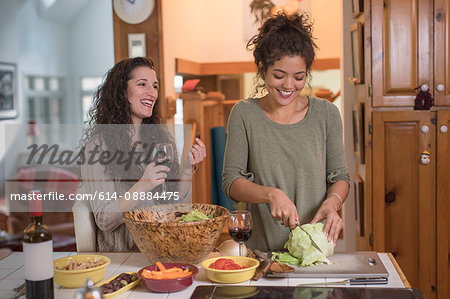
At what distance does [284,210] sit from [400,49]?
166 centimetres

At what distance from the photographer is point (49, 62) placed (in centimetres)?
985

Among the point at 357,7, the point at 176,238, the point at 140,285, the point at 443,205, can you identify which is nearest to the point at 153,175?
the point at 176,238

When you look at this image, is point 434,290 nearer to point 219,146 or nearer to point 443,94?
point 443,94

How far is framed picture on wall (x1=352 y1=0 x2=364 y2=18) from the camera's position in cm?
306

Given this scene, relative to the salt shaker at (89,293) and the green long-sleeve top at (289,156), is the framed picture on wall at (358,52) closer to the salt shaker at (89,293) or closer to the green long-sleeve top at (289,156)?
the green long-sleeve top at (289,156)

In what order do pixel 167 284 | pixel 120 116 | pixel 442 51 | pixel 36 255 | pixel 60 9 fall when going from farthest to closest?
1. pixel 60 9
2. pixel 442 51
3. pixel 120 116
4. pixel 167 284
5. pixel 36 255

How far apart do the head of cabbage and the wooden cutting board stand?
3 centimetres

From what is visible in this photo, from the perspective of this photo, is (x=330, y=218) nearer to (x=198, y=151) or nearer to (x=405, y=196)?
(x=198, y=151)

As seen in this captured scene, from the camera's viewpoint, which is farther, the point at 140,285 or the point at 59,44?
the point at 59,44

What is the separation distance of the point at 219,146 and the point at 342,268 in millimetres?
2901

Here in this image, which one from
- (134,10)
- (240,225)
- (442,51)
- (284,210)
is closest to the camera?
(240,225)

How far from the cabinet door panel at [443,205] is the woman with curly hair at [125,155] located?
61.4 inches

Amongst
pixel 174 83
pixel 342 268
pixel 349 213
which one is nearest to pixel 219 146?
pixel 174 83

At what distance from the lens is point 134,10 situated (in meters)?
3.96
